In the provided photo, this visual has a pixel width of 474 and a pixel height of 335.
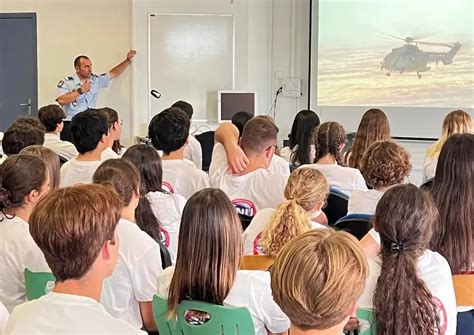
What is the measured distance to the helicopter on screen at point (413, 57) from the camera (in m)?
6.95

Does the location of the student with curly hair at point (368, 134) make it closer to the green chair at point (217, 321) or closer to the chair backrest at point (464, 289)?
the chair backrest at point (464, 289)

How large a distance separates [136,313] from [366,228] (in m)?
1.11

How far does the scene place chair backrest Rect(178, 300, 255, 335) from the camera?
1850mm

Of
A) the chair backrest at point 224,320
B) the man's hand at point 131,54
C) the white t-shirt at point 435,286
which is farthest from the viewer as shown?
the man's hand at point 131,54

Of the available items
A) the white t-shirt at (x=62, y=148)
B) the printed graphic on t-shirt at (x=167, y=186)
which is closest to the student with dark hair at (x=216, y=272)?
the printed graphic on t-shirt at (x=167, y=186)

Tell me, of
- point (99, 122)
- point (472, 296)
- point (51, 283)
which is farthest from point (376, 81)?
point (51, 283)

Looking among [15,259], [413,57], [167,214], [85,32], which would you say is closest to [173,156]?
[167,214]

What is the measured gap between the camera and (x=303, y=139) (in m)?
4.78

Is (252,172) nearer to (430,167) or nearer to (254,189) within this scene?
(254,189)

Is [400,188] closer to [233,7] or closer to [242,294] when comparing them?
[242,294]

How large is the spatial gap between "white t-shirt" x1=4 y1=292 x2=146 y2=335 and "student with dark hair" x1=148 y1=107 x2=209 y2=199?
84.8 inches

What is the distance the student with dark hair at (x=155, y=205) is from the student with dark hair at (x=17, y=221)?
1.52 ft

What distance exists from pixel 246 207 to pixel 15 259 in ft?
4.62

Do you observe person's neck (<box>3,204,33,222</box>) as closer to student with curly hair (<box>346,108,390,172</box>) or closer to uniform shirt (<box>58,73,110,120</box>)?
student with curly hair (<box>346,108,390,172</box>)
